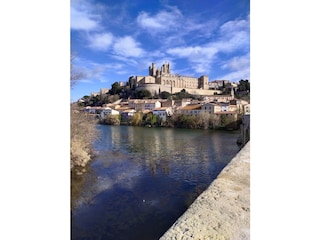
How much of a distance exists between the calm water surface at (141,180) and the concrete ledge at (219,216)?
Answer: 1175 mm

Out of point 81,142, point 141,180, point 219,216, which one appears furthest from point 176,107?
point 219,216

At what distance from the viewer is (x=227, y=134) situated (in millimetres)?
3459

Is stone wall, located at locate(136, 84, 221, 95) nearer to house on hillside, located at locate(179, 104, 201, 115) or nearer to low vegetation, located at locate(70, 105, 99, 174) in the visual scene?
house on hillside, located at locate(179, 104, 201, 115)

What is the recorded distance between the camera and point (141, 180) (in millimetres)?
3535

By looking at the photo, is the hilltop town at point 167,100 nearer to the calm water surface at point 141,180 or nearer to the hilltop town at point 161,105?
the hilltop town at point 161,105

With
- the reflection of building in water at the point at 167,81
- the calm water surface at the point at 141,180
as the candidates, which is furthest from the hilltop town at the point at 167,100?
the calm water surface at the point at 141,180

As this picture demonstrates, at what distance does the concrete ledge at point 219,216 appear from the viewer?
4.10ft

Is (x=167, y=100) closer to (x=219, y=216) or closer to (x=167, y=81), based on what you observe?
(x=167, y=81)

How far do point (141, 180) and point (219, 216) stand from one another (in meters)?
2.27

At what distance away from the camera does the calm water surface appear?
2.50 metres
